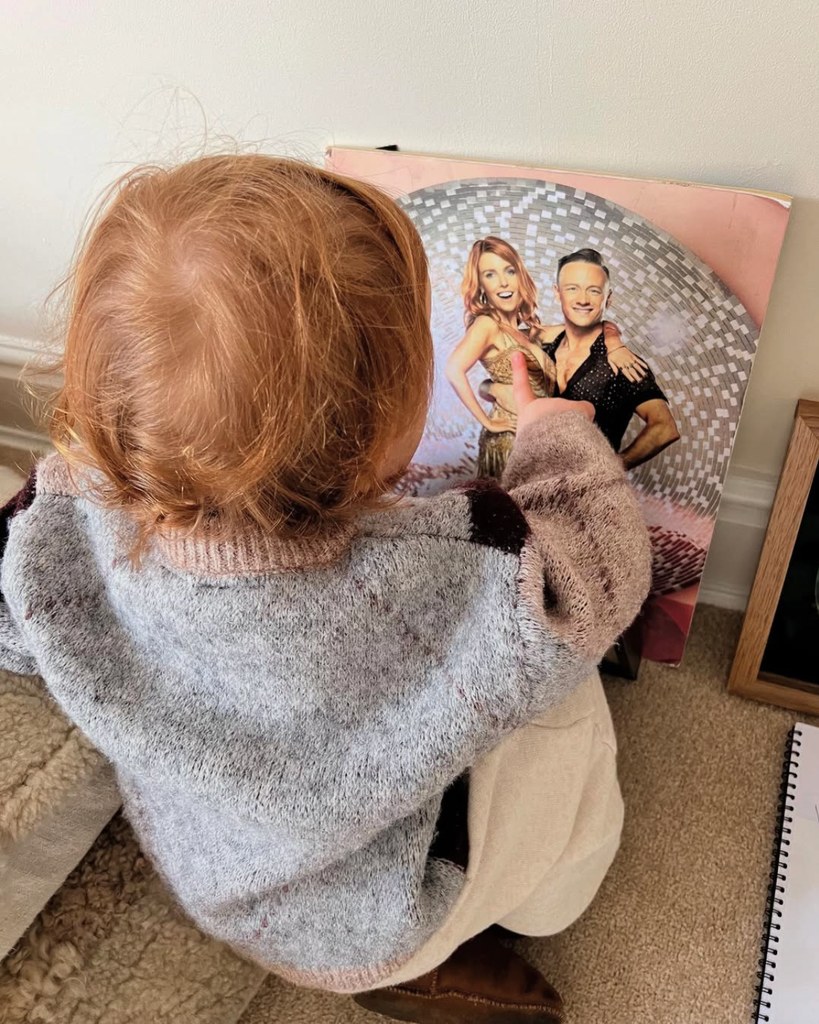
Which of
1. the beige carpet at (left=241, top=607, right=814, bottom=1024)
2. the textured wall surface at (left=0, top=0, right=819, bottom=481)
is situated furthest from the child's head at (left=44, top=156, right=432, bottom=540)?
the beige carpet at (left=241, top=607, right=814, bottom=1024)

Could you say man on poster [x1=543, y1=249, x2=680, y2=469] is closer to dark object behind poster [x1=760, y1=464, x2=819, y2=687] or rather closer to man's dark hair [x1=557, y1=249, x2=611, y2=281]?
man's dark hair [x1=557, y1=249, x2=611, y2=281]

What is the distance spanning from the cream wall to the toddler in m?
0.24

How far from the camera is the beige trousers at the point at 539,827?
0.72 meters

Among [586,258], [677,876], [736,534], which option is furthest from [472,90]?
[677,876]

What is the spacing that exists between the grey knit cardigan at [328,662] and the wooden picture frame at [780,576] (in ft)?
0.75

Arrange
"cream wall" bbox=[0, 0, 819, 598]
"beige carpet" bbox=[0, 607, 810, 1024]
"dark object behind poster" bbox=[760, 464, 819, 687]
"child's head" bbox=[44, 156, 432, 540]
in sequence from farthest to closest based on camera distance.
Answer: "dark object behind poster" bbox=[760, 464, 819, 687]
"beige carpet" bbox=[0, 607, 810, 1024]
"cream wall" bbox=[0, 0, 819, 598]
"child's head" bbox=[44, 156, 432, 540]

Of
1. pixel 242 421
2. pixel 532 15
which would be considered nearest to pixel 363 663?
pixel 242 421

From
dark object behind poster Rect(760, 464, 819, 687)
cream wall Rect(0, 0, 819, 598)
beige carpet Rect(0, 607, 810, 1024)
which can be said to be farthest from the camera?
dark object behind poster Rect(760, 464, 819, 687)

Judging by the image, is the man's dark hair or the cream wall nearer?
the cream wall

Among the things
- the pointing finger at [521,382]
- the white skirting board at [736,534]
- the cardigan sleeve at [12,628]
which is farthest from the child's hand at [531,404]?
the cardigan sleeve at [12,628]

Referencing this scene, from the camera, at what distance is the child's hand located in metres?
0.84

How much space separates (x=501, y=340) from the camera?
86 cm

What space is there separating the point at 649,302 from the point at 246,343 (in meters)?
0.44

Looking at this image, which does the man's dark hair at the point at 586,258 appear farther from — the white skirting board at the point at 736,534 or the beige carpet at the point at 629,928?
the beige carpet at the point at 629,928
